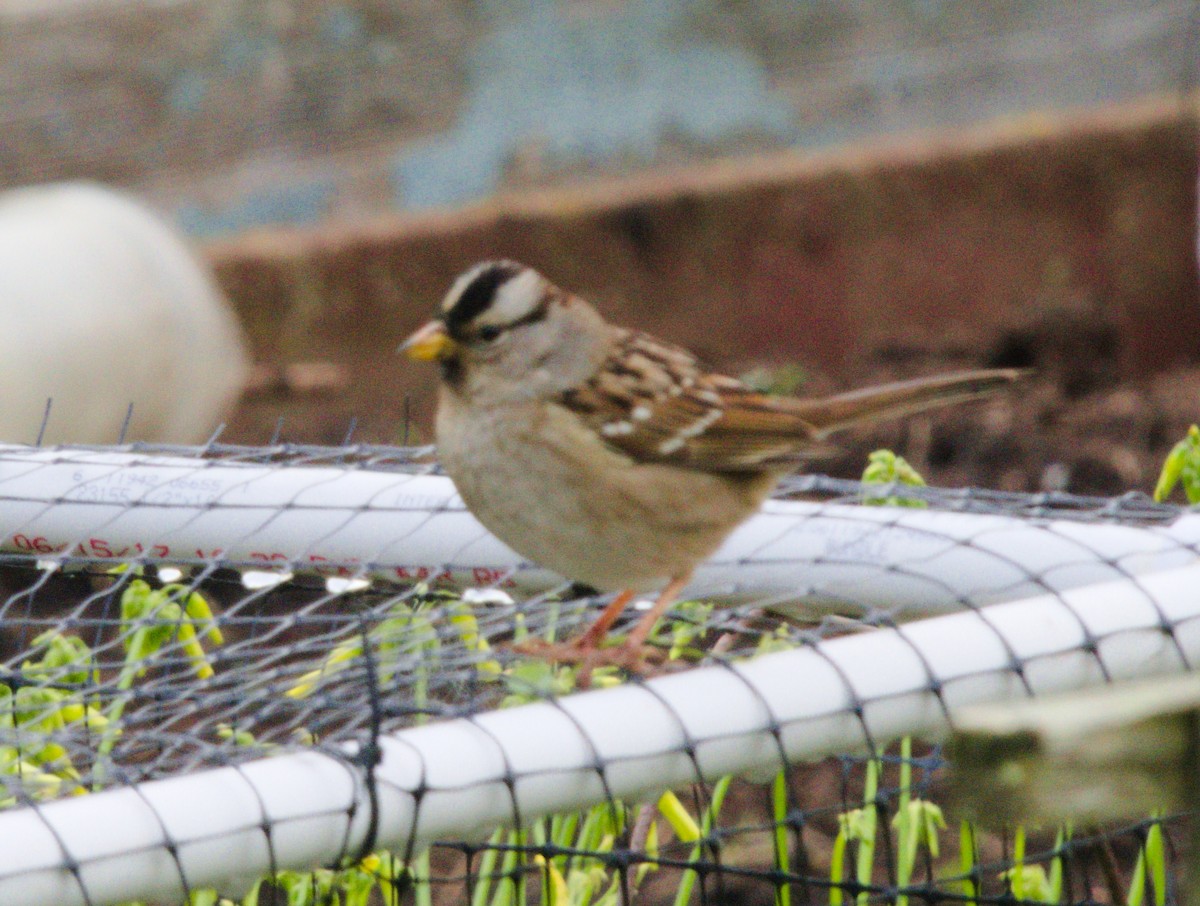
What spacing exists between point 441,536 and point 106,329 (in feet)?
9.45

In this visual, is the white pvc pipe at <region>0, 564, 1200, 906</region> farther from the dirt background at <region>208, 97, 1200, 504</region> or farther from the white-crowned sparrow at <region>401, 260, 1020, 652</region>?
the dirt background at <region>208, 97, 1200, 504</region>

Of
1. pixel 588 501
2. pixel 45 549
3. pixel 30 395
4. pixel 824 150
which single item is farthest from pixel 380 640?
pixel 824 150

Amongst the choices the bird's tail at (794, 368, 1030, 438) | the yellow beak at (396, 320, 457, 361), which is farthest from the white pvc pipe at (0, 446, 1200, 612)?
the yellow beak at (396, 320, 457, 361)

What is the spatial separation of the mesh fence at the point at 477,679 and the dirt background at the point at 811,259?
8.64 ft

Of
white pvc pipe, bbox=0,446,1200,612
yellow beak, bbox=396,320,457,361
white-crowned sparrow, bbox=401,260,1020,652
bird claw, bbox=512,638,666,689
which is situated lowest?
bird claw, bbox=512,638,666,689

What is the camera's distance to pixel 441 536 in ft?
7.92

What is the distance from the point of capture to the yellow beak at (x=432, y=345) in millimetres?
2188

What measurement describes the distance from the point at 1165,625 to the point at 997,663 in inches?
8.1

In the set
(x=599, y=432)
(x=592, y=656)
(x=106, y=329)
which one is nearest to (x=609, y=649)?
(x=592, y=656)

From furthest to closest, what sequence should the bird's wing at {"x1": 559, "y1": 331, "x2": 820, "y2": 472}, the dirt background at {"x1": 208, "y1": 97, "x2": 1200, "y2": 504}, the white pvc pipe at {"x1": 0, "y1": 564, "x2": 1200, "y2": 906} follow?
the dirt background at {"x1": 208, "y1": 97, "x2": 1200, "y2": 504}, the bird's wing at {"x1": 559, "y1": 331, "x2": 820, "y2": 472}, the white pvc pipe at {"x1": 0, "y1": 564, "x2": 1200, "y2": 906}

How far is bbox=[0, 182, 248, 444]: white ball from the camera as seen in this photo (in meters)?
4.87

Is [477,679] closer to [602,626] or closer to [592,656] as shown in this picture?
[592,656]

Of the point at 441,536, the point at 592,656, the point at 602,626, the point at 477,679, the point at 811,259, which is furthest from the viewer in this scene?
the point at 811,259

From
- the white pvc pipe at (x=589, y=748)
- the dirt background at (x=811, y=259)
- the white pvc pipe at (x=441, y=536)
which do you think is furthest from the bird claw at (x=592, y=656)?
the dirt background at (x=811, y=259)
